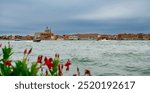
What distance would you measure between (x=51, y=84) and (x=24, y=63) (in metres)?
0.88

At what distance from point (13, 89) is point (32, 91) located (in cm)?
33

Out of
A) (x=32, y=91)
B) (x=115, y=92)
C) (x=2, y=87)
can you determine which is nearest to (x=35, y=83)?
(x=32, y=91)

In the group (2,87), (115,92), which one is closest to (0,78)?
(2,87)

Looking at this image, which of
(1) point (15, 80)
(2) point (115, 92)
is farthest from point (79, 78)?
(1) point (15, 80)

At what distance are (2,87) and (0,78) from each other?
0.28 metres

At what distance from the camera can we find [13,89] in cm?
664

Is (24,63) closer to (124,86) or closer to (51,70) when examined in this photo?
(51,70)

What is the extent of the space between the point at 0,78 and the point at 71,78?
49.7 inches

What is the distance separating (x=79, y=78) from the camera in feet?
22.4

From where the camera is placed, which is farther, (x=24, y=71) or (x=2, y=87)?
(x=24, y=71)

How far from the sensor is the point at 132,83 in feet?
22.6

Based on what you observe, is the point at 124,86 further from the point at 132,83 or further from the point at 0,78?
the point at 0,78

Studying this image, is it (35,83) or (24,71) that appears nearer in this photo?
(35,83)

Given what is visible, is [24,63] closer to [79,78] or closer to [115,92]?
[79,78]
